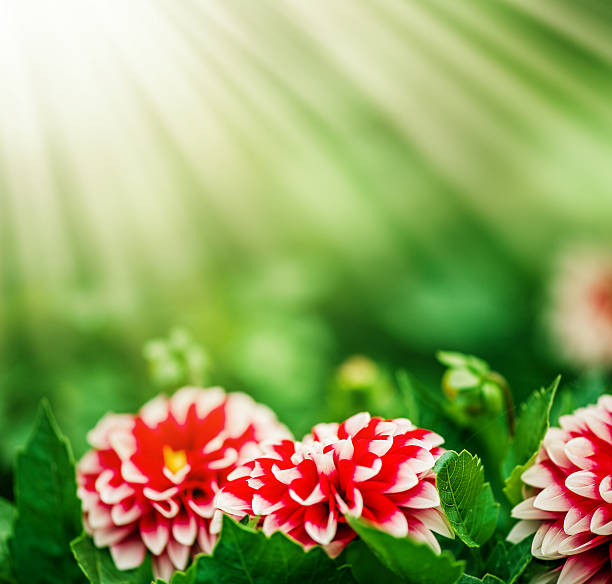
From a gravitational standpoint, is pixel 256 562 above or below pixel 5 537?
above

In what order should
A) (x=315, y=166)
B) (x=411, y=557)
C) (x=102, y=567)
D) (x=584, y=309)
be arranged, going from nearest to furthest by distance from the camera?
(x=411, y=557)
(x=102, y=567)
(x=584, y=309)
(x=315, y=166)

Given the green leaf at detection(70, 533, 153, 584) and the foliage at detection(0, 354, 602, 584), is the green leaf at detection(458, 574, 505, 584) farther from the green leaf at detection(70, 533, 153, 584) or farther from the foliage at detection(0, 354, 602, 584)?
the green leaf at detection(70, 533, 153, 584)

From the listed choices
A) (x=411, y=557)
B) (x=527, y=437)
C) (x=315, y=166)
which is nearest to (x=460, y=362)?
(x=527, y=437)

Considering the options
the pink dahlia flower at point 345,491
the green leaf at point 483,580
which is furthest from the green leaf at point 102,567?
the green leaf at point 483,580

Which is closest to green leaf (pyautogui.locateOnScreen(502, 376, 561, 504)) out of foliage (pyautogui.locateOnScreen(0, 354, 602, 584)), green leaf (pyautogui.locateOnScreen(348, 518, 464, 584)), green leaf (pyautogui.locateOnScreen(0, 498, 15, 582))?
foliage (pyautogui.locateOnScreen(0, 354, 602, 584))

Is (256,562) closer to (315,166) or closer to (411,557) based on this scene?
(411,557)

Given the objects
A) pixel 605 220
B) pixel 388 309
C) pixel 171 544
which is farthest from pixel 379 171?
pixel 171 544
